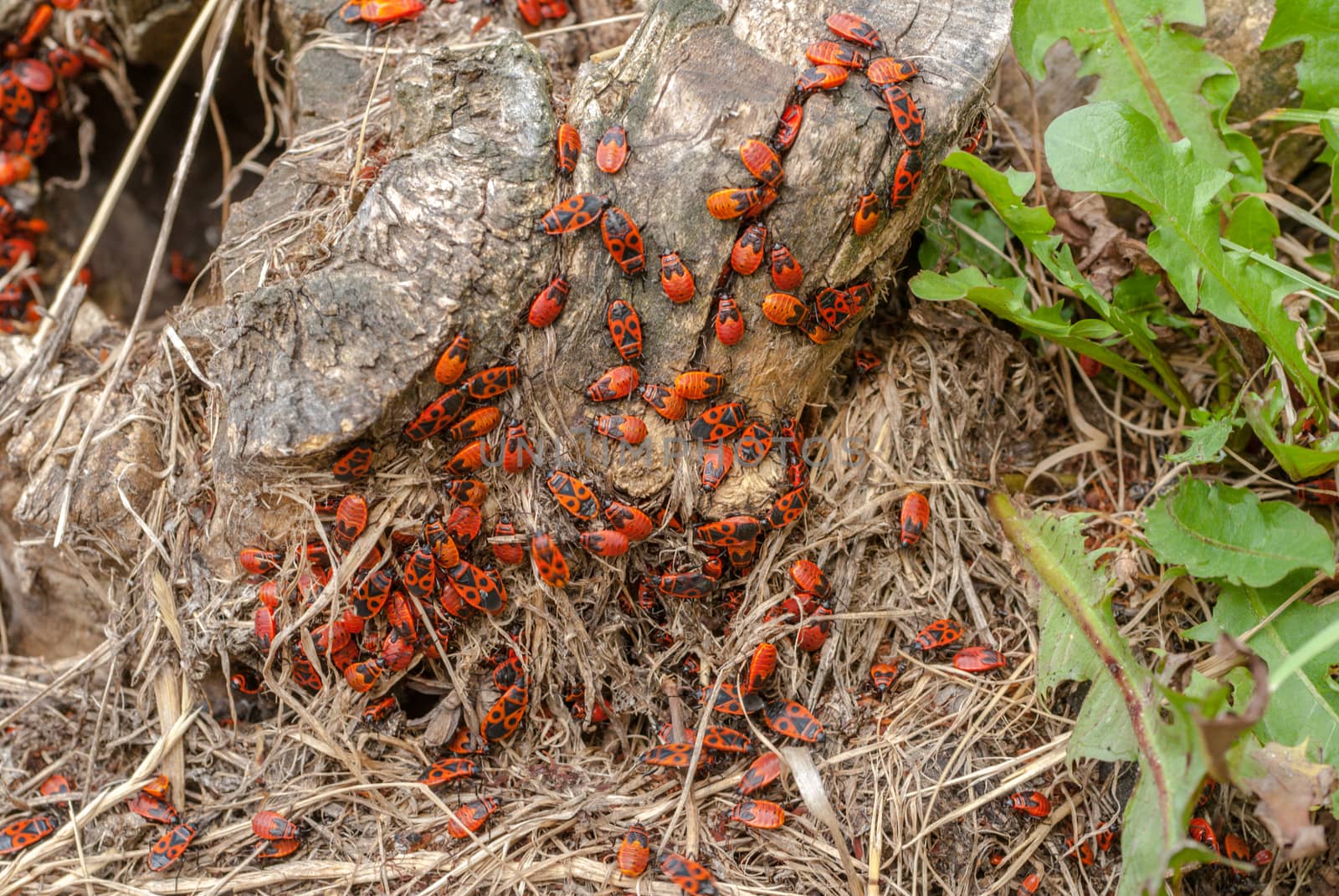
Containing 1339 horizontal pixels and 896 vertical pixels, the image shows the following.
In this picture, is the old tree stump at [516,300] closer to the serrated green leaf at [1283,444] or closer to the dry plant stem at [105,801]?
the dry plant stem at [105,801]

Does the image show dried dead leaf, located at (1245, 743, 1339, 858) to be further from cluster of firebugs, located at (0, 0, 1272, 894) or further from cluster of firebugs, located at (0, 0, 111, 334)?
cluster of firebugs, located at (0, 0, 111, 334)

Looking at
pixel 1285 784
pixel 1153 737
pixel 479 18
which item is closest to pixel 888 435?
pixel 1153 737

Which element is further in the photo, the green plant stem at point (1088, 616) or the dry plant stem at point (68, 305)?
the dry plant stem at point (68, 305)

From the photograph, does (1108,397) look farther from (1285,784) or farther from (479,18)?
(479,18)

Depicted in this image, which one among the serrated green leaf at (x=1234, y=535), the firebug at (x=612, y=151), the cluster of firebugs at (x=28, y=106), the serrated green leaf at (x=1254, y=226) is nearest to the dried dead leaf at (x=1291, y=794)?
the serrated green leaf at (x=1234, y=535)

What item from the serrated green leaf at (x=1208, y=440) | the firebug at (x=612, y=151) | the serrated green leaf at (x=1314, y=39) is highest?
the serrated green leaf at (x=1314, y=39)

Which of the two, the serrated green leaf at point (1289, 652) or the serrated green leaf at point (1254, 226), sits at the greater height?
the serrated green leaf at point (1254, 226)
